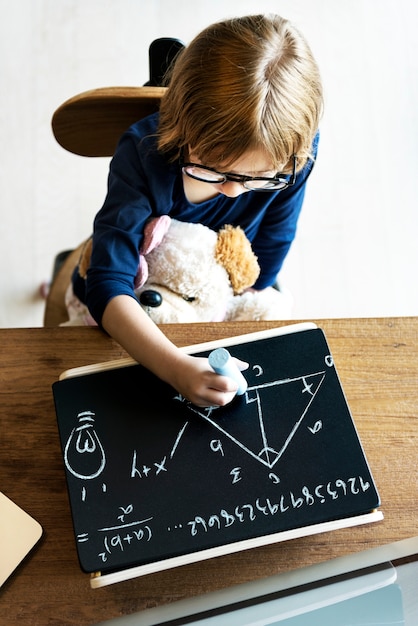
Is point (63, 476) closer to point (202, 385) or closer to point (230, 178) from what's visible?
point (202, 385)

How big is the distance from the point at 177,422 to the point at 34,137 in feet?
4.24

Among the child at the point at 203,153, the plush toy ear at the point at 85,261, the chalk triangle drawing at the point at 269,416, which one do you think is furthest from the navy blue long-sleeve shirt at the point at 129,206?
the chalk triangle drawing at the point at 269,416

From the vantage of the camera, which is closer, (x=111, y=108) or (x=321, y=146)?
(x=111, y=108)

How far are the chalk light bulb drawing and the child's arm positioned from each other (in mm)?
100

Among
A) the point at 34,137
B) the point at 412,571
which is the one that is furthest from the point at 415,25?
the point at 412,571

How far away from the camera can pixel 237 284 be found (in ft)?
3.46

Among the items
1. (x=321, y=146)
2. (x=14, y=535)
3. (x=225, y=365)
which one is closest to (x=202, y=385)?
(x=225, y=365)

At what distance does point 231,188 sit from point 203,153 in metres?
0.07

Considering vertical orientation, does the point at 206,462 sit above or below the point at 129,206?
below

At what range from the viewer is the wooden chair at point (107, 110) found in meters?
0.94

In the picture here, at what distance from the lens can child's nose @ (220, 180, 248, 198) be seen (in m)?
0.91

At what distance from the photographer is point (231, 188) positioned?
0.92 m

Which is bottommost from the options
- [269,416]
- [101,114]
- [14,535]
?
[14,535]

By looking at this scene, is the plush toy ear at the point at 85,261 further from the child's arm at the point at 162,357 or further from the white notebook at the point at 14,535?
the white notebook at the point at 14,535
